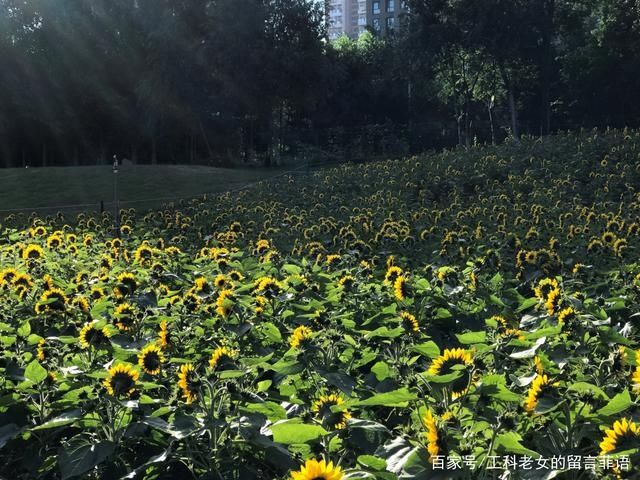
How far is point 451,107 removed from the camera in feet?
176

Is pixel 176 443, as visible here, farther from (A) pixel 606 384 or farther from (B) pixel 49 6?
(B) pixel 49 6

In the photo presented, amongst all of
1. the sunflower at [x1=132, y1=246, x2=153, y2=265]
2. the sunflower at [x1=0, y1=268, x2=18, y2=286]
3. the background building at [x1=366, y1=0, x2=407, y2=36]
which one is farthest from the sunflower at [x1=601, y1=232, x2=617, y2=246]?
the background building at [x1=366, y1=0, x2=407, y2=36]

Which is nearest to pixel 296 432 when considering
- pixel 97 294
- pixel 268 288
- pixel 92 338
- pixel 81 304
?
pixel 92 338

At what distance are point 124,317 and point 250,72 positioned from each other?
3584 cm

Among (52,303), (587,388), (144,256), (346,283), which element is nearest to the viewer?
(587,388)

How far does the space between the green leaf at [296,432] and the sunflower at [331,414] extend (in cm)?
22

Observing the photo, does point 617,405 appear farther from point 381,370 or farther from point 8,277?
point 8,277

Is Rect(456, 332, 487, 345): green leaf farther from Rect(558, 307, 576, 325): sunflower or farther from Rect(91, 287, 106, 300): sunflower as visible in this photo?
Rect(91, 287, 106, 300): sunflower

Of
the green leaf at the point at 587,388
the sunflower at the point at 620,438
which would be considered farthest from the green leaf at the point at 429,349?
the sunflower at the point at 620,438

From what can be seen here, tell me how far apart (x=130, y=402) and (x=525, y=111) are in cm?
5154

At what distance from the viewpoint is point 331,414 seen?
2719 mm

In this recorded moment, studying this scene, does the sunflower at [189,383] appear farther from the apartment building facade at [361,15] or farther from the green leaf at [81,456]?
the apartment building facade at [361,15]

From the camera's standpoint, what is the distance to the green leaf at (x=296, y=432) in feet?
8.02

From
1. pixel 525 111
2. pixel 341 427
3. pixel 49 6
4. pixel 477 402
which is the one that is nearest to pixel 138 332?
pixel 341 427
